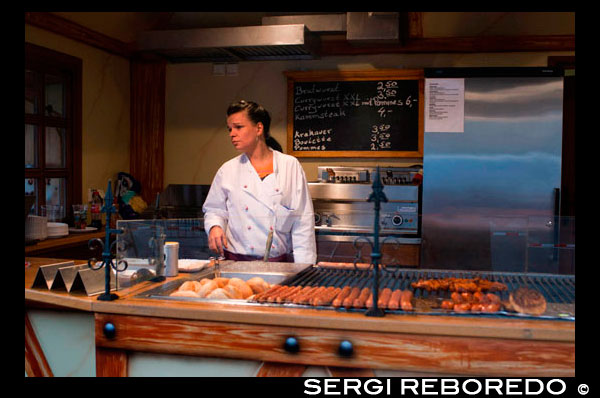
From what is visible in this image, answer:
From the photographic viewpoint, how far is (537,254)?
7.61 ft

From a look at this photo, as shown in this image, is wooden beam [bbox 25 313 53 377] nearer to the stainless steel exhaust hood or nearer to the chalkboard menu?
the stainless steel exhaust hood

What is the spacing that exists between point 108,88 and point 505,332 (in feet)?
14.9

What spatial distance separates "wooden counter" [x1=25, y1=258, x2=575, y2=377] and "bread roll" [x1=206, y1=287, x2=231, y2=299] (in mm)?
74

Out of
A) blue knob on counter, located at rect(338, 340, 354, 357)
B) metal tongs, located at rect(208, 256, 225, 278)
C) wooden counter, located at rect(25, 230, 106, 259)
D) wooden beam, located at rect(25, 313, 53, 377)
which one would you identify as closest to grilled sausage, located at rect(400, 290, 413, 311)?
blue knob on counter, located at rect(338, 340, 354, 357)

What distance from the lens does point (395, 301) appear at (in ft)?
6.39

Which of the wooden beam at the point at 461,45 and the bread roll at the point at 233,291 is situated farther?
the wooden beam at the point at 461,45

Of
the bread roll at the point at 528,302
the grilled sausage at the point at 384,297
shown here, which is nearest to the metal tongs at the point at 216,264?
the grilled sausage at the point at 384,297

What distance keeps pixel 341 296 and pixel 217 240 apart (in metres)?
0.88

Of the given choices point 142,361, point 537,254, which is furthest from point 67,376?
point 537,254

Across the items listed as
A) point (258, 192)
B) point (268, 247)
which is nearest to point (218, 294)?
point (268, 247)

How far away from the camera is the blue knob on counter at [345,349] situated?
1832mm

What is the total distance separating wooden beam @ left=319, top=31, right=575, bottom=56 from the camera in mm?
4836

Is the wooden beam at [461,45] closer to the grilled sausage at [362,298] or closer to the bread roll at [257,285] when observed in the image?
the bread roll at [257,285]

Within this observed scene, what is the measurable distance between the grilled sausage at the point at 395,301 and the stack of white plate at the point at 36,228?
2.81 m
